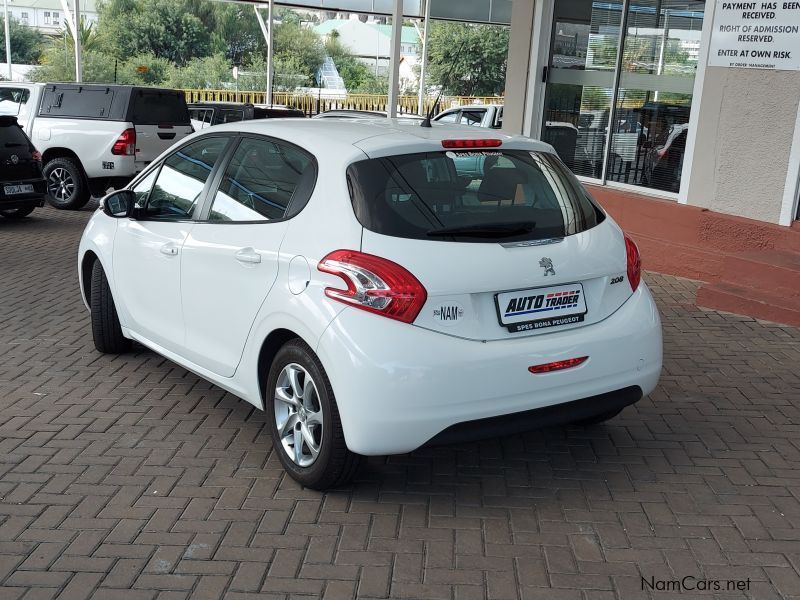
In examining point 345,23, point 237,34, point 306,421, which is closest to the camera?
point 306,421

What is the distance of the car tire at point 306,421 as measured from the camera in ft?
12.7

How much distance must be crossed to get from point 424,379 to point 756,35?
6362 millimetres

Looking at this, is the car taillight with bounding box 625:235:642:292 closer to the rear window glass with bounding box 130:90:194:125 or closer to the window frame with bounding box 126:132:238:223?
the window frame with bounding box 126:132:238:223

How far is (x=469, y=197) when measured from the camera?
4105 millimetres

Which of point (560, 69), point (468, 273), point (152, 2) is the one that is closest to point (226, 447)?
point (468, 273)

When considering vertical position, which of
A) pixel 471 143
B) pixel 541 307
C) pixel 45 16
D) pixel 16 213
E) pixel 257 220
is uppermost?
pixel 45 16

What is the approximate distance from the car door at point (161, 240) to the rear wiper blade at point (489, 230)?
1.59 metres

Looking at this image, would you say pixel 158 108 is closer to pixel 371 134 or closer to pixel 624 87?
pixel 624 87

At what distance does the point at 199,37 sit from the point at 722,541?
2064 inches

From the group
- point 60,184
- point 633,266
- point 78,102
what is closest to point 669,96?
point 633,266

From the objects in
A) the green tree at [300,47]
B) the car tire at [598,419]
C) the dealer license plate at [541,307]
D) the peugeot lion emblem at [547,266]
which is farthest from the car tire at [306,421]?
the green tree at [300,47]

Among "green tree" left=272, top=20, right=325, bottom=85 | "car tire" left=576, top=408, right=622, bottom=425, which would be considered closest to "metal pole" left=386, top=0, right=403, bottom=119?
Answer: "car tire" left=576, top=408, right=622, bottom=425

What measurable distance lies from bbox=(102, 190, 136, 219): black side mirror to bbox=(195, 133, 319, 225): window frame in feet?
2.15

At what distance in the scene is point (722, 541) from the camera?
12.3ft
